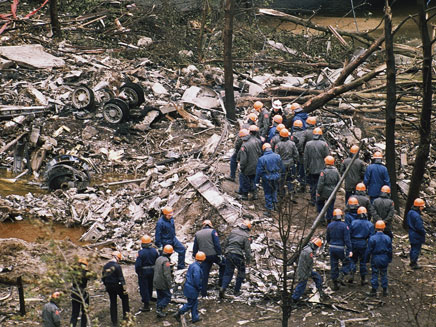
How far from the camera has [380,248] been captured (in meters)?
12.3

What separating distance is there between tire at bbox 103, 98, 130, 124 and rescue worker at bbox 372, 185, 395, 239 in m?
8.76

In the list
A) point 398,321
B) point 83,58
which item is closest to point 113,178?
point 83,58

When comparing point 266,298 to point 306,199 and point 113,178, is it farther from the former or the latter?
point 113,178

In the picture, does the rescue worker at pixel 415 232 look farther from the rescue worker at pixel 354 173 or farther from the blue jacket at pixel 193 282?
the blue jacket at pixel 193 282

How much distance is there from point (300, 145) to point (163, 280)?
18.4 feet

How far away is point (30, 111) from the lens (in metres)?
20.2

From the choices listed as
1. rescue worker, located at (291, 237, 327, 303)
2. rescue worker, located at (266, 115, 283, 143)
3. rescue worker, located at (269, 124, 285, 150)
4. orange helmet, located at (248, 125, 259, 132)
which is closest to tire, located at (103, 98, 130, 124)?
rescue worker, located at (266, 115, 283, 143)

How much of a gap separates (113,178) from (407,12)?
74.8 ft

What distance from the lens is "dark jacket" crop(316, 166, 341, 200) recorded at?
46.4 feet

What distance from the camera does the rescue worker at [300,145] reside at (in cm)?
1562

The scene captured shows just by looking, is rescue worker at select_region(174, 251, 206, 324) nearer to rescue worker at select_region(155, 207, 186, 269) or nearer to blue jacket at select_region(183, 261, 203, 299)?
blue jacket at select_region(183, 261, 203, 299)

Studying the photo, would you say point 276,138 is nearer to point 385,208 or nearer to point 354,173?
point 354,173

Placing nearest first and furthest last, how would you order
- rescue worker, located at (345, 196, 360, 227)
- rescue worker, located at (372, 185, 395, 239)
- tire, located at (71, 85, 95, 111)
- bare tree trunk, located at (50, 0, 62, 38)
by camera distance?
rescue worker, located at (345, 196, 360, 227)
rescue worker, located at (372, 185, 395, 239)
tire, located at (71, 85, 95, 111)
bare tree trunk, located at (50, 0, 62, 38)

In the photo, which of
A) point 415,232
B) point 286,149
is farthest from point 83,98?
point 415,232
